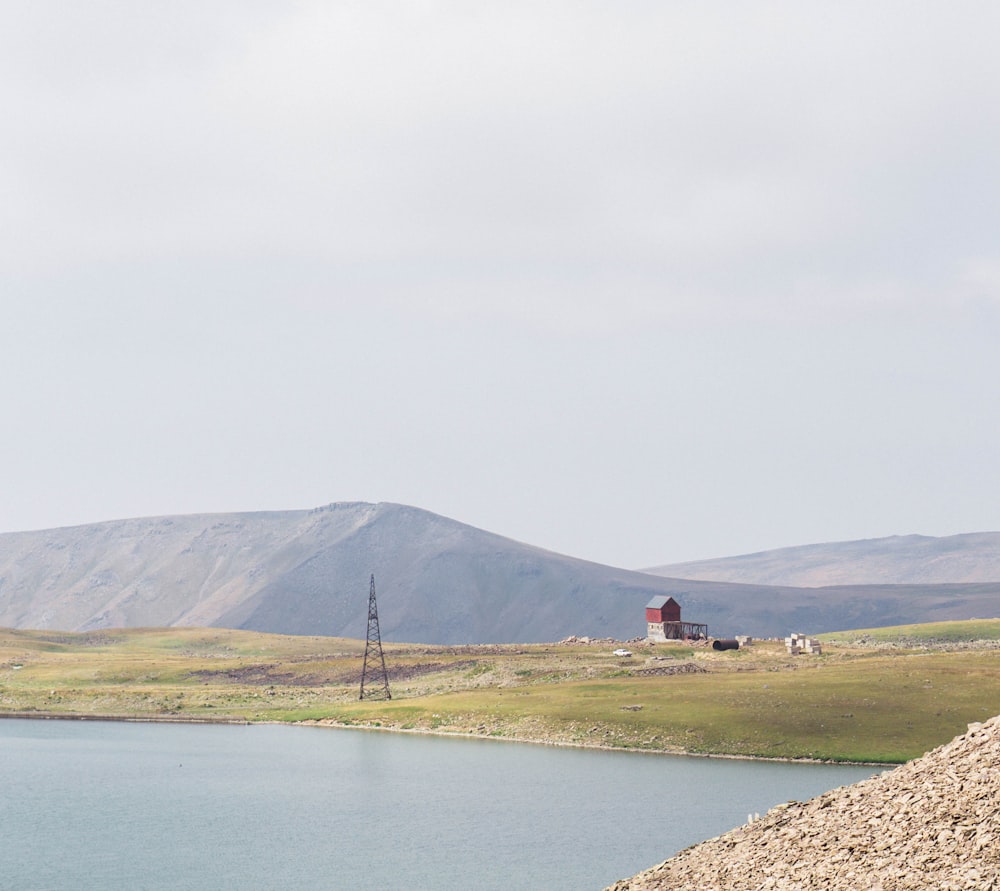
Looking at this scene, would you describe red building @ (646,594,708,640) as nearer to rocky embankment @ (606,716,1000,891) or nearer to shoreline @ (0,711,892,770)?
shoreline @ (0,711,892,770)

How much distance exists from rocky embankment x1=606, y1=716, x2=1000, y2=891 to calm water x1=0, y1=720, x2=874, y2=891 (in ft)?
51.8

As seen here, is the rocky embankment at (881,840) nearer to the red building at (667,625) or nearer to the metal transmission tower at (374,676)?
the metal transmission tower at (374,676)

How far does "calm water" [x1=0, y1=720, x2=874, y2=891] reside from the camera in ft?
184

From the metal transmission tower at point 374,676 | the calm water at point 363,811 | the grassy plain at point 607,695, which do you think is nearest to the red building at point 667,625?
the grassy plain at point 607,695

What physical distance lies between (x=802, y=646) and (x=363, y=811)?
10288cm

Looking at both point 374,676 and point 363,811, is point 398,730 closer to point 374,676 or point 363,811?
point 363,811

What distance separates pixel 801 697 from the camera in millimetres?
102375

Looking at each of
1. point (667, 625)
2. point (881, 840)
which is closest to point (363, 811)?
point (881, 840)

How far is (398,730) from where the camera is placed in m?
112

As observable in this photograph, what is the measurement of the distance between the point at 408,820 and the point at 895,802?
128 feet

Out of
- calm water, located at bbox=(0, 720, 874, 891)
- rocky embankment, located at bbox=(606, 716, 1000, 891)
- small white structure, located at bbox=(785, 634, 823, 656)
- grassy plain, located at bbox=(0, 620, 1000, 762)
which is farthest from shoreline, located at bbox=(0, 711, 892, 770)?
small white structure, located at bbox=(785, 634, 823, 656)

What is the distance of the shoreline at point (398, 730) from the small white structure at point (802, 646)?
64663 millimetres

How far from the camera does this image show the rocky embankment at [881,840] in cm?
3039

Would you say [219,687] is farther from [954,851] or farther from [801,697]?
[954,851]
